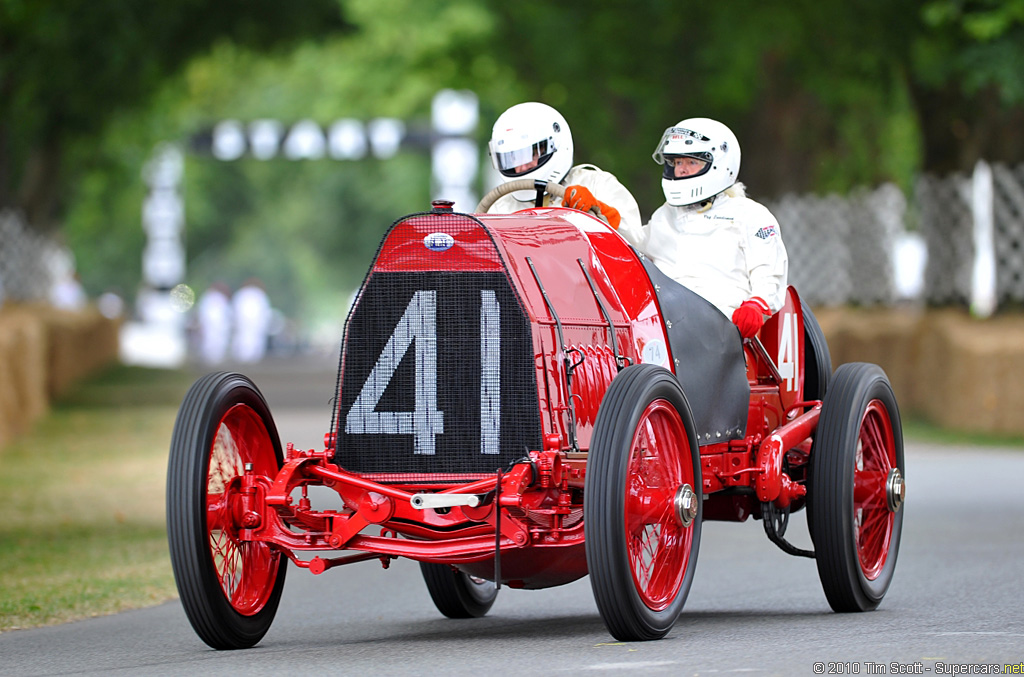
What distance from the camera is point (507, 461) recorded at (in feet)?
23.4

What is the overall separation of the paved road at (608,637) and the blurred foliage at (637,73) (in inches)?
377

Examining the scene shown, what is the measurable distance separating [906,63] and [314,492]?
407 inches

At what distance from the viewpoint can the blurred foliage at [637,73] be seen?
2133cm

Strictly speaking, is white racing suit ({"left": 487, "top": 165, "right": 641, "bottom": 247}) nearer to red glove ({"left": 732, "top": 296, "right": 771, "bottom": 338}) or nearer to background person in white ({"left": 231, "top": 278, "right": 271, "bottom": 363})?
red glove ({"left": 732, "top": 296, "right": 771, "bottom": 338})

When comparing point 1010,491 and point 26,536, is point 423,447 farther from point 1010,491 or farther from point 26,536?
point 1010,491

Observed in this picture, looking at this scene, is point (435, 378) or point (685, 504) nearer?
point (685, 504)

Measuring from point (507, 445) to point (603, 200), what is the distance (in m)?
1.85

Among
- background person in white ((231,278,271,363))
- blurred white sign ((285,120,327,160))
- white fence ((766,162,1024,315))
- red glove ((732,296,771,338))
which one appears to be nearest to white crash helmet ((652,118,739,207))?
red glove ((732,296,771,338))

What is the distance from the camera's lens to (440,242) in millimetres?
7281

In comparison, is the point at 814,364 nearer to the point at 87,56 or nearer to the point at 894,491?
the point at 894,491

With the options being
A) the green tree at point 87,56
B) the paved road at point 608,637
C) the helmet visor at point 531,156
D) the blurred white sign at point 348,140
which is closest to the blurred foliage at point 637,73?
the green tree at point 87,56

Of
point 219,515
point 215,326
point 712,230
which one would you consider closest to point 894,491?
point 712,230

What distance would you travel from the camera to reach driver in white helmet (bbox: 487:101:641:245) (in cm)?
852

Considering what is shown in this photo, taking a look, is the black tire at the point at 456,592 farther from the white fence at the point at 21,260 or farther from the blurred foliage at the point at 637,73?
the white fence at the point at 21,260
